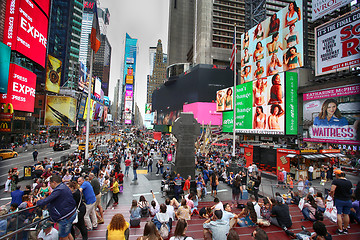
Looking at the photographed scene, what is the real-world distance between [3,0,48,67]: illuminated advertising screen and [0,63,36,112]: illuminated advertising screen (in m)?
2.15

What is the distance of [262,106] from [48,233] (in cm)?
2726

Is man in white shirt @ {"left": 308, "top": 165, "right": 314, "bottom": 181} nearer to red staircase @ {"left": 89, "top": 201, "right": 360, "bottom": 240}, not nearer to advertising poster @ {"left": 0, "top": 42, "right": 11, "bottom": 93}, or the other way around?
red staircase @ {"left": 89, "top": 201, "right": 360, "bottom": 240}

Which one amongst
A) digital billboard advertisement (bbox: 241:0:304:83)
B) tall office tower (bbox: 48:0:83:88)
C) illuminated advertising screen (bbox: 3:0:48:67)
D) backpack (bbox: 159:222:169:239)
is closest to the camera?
backpack (bbox: 159:222:169:239)

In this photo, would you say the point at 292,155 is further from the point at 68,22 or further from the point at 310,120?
the point at 68,22

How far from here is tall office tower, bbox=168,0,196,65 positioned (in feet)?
323

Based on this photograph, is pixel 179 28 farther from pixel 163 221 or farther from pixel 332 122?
pixel 163 221

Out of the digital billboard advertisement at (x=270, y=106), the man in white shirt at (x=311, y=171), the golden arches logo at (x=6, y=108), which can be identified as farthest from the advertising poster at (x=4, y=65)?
the digital billboard advertisement at (x=270, y=106)

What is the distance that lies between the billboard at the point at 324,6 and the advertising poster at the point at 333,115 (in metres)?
→ 8.31

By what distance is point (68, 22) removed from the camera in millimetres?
76250

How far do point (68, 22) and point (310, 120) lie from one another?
90883mm

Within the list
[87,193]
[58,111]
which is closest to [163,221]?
[87,193]

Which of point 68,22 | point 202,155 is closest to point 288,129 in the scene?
point 202,155

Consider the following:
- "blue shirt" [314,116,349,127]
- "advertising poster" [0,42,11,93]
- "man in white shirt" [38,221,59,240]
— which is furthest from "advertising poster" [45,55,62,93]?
"blue shirt" [314,116,349,127]

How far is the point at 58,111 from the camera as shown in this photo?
151ft
